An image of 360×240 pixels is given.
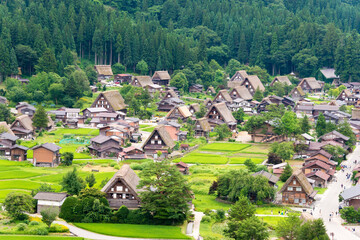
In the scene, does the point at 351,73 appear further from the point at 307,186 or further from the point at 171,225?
the point at 171,225

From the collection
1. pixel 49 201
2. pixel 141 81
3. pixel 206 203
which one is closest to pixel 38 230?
pixel 49 201

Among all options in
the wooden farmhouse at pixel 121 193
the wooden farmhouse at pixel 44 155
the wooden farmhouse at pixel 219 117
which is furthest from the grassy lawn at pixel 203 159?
the wooden farmhouse at pixel 121 193

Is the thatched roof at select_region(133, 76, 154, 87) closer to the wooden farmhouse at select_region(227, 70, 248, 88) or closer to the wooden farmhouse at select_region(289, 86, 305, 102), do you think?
the wooden farmhouse at select_region(227, 70, 248, 88)

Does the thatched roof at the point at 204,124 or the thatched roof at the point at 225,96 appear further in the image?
the thatched roof at the point at 225,96

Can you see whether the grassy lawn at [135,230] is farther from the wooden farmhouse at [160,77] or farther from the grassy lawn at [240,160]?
the wooden farmhouse at [160,77]

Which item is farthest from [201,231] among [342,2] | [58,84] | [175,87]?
[342,2]

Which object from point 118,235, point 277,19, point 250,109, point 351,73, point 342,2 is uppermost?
point 342,2
